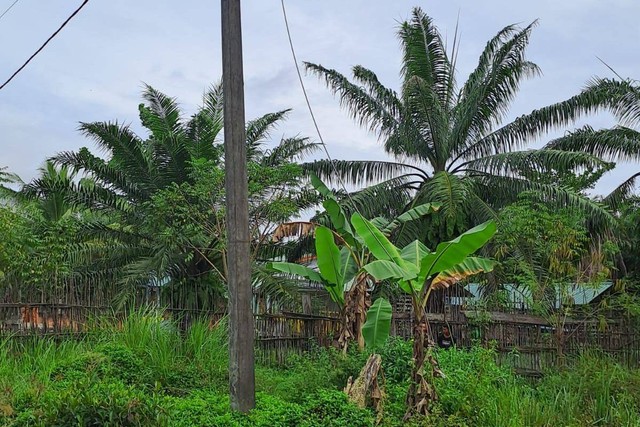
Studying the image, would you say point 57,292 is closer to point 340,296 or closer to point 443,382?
point 340,296

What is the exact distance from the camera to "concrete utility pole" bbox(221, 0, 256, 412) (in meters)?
Answer: 7.27

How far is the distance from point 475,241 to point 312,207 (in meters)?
7.76

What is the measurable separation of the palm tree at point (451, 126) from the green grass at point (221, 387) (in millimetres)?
7078

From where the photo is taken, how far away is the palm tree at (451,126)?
16812 millimetres

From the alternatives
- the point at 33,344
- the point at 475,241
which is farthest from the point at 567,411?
the point at 33,344

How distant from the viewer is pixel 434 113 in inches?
678

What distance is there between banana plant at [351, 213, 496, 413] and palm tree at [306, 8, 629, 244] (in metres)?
7.45

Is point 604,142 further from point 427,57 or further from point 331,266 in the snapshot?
point 331,266

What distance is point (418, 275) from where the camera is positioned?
848 centimetres

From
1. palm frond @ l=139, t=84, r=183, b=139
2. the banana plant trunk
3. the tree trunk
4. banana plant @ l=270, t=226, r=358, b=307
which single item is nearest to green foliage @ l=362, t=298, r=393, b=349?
the tree trunk

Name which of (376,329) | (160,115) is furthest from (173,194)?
(376,329)

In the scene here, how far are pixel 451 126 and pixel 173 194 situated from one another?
778 centimetres

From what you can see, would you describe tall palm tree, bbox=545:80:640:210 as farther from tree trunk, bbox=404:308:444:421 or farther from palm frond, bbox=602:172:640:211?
tree trunk, bbox=404:308:444:421

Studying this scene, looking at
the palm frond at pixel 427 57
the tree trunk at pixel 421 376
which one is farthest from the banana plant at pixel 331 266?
the palm frond at pixel 427 57
